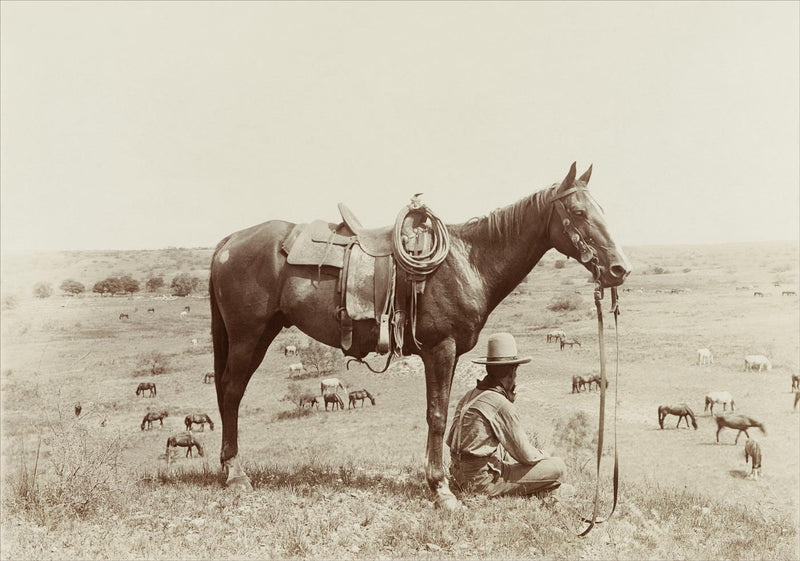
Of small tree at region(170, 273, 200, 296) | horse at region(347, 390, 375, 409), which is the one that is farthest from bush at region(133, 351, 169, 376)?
small tree at region(170, 273, 200, 296)

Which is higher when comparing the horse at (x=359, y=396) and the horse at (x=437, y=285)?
the horse at (x=437, y=285)

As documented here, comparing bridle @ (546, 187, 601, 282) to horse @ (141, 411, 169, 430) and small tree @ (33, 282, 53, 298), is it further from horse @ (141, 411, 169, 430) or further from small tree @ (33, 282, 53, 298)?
small tree @ (33, 282, 53, 298)

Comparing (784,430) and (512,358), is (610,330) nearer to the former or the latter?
(784,430)

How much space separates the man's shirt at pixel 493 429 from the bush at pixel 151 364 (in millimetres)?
24522

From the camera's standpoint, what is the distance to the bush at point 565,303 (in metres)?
34.1

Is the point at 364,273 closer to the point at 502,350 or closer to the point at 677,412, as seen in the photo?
the point at 502,350

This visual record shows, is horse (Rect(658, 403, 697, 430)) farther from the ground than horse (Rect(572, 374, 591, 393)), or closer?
closer

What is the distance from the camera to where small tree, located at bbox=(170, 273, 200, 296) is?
43.3 m

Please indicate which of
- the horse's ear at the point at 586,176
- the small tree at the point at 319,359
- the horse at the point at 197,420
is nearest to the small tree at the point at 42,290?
the small tree at the point at 319,359

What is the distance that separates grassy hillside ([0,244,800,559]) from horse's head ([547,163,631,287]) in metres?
1.08

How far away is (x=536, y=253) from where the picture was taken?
19.4ft

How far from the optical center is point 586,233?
17.8 ft

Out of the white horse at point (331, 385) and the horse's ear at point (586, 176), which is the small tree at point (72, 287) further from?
the horse's ear at point (586, 176)

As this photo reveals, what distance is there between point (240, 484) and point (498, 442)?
9.24 feet
